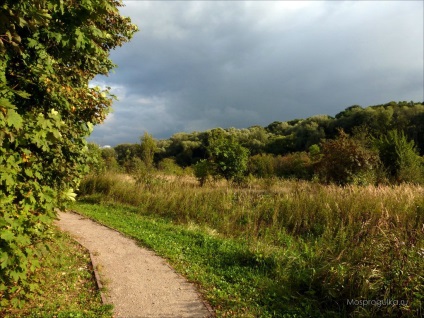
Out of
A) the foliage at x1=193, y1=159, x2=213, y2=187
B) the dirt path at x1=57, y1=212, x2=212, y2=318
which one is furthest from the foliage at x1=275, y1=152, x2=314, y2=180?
the dirt path at x1=57, y1=212, x2=212, y2=318

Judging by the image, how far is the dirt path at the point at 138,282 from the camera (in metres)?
4.42

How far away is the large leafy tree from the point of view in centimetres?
336

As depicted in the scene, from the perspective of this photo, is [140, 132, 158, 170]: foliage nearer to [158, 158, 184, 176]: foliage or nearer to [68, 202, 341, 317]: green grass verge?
[158, 158, 184, 176]: foliage

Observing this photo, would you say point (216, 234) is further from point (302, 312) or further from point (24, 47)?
point (24, 47)

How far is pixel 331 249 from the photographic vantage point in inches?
236

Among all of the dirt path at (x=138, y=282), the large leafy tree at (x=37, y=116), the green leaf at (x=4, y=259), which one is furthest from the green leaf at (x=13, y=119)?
the dirt path at (x=138, y=282)

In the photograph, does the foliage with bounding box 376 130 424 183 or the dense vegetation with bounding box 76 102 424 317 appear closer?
the dense vegetation with bounding box 76 102 424 317

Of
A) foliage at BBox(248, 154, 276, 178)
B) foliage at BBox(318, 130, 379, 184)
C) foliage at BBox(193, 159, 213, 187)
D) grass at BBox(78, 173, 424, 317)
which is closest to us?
grass at BBox(78, 173, 424, 317)

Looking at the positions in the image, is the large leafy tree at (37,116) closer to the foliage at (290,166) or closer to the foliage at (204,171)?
the foliage at (204,171)

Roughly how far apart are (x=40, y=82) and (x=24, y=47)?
488mm

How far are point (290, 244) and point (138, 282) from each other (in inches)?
141

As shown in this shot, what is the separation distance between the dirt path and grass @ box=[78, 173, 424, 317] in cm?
32

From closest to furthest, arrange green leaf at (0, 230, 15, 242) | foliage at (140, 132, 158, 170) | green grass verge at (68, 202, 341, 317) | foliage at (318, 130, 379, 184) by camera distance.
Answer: green leaf at (0, 230, 15, 242) < green grass verge at (68, 202, 341, 317) < foliage at (318, 130, 379, 184) < foliage at (140, 132, 158, 170)

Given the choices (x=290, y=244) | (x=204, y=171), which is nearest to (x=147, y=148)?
(x=204, y=171)
